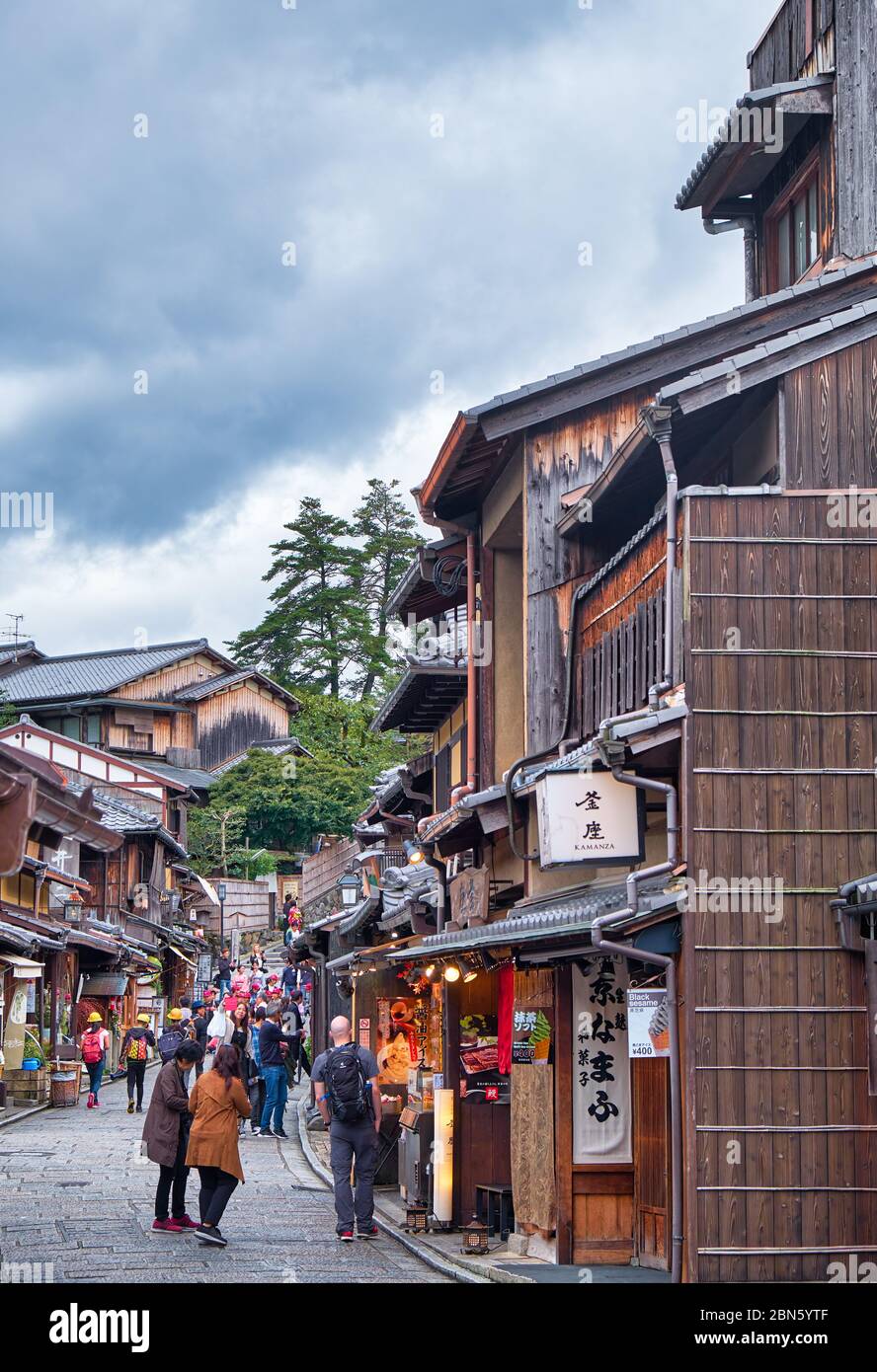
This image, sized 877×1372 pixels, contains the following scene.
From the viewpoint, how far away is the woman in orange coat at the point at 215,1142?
1471 cm

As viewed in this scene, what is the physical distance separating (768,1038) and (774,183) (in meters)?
13.6

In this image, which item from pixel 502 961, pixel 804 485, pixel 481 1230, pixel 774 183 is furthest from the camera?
pixel 774 183

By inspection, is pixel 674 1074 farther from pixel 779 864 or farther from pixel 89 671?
pixel 89 671

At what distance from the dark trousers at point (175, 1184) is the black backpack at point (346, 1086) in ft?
5.21

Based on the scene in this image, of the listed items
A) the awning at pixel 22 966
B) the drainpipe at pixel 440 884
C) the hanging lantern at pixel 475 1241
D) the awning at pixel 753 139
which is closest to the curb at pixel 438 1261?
the hanging lantern at pixel 475 1241

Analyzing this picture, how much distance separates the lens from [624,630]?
14.6 m

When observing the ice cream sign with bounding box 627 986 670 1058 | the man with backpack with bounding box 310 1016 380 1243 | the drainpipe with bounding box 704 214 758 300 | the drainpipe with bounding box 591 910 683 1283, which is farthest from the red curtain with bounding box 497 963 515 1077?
the drainpipe with bounding box 704 214 758 300

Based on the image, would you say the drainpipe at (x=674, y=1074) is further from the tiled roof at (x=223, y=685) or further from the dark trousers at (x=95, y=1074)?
the tiled roof at (x=223, y=685)

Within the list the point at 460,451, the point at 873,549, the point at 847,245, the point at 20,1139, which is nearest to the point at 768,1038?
the point at 873,549

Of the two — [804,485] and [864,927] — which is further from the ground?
[804,485]

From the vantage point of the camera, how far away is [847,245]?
18.0m

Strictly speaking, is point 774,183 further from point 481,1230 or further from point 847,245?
point 481,1230

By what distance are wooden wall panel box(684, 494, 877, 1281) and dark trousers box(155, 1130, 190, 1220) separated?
638 centimetres

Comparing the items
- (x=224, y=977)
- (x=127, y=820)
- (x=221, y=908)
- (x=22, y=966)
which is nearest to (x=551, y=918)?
(x=22, y=966)
